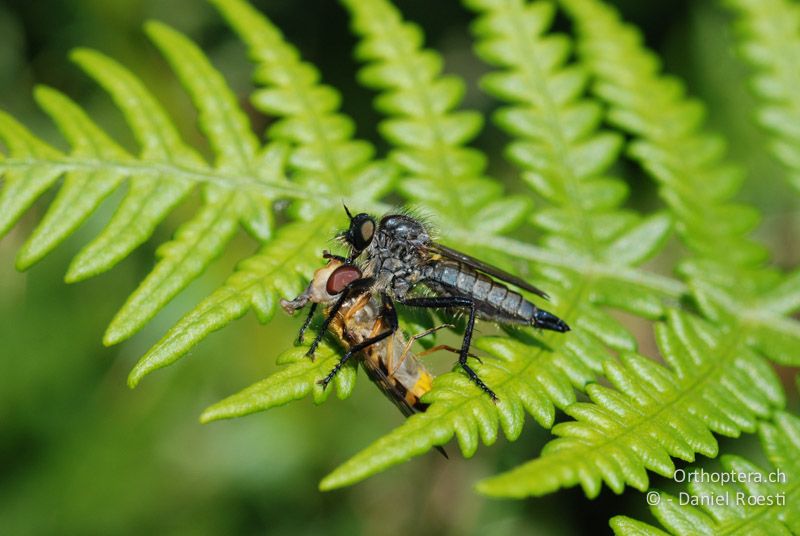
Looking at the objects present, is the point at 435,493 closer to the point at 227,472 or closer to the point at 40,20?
the point at 227,472

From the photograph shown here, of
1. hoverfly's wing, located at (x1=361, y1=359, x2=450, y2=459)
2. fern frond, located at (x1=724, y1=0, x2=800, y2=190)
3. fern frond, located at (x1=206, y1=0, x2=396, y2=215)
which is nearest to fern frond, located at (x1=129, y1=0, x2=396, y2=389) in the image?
fern frond, located at (x1=206, y1=0, x2=396, y2=215)

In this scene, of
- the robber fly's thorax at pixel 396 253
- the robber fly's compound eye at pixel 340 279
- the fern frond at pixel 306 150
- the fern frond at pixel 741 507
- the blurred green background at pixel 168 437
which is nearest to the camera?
the fern frond at pixel 741 507

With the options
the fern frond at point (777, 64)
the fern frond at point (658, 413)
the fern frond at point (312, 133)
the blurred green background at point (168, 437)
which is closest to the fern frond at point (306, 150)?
the fern frond at point (312, 133)

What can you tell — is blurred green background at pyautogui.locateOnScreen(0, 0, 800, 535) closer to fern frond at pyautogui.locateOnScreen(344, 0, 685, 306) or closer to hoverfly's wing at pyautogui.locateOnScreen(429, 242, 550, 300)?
fern frond at pyautogui.locateOnScreen(344, 0, 685, 306)

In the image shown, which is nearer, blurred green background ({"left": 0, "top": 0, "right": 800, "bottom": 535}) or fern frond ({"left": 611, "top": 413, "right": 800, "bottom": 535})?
fern frond ({"left": 611, "top": 413, "right": 800, "bottom": 535})

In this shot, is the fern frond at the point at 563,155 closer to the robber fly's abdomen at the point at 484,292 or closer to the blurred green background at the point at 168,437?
the robber fly's abdomen at the point at 484,292

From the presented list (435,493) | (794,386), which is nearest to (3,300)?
(435,493)
